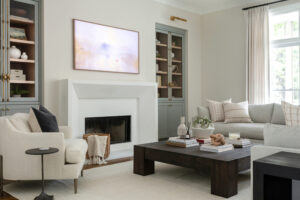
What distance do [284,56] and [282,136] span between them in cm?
417

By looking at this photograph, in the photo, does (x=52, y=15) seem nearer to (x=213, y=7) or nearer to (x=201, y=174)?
(x=201, y=174)

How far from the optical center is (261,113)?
17.6 feet

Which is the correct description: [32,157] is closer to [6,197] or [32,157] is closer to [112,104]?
[6,197]

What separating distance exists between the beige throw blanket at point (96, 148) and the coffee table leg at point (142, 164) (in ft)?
2.55

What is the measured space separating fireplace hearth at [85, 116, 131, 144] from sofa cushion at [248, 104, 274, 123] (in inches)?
89.5

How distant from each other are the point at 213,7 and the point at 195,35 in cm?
72

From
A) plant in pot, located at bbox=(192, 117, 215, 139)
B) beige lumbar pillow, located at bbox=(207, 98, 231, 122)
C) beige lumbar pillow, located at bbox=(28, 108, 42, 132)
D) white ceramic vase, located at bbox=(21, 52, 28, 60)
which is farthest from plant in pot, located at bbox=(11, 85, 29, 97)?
beige lumbar pillow, located at bbox=(207, 98, 231, 122)

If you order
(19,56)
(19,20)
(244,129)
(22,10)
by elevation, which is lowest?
(244,129)

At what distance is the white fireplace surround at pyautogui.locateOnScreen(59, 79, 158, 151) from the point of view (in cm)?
448


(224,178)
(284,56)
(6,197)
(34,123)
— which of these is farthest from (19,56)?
(284,56)

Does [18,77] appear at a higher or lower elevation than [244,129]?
higher

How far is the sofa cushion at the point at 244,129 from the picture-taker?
4680 mm

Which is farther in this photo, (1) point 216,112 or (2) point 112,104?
(1) point 216,112

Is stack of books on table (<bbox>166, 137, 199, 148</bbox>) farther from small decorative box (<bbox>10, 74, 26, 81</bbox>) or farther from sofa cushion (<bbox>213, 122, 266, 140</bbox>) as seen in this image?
small decorative box (<bbox>10, 74, 26, 81</bbox>)
